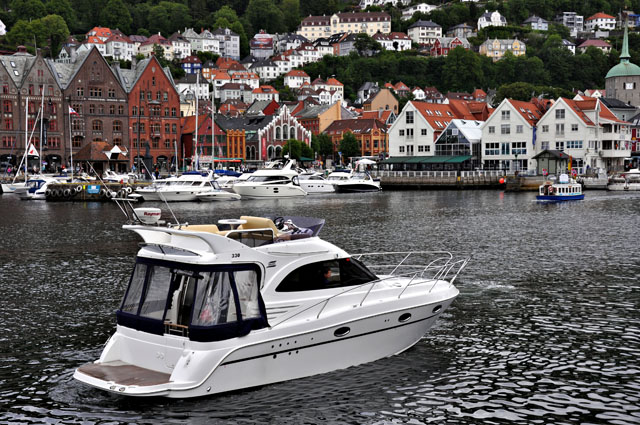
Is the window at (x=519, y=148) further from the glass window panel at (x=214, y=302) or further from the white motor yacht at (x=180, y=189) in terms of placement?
the glass window panel at (x=214, y=302)

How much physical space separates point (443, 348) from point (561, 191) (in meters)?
59.3

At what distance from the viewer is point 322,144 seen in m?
160

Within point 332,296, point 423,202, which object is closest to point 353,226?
point 423,202

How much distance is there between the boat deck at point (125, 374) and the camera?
558 inches

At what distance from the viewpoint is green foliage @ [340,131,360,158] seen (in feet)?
506

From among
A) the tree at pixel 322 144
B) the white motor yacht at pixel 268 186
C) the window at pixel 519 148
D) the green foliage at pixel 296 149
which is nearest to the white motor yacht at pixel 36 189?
the white motor yacht at pixel 268 186

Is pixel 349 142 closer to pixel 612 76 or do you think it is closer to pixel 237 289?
pixel 612 76

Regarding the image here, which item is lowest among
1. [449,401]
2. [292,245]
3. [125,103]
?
[449,401]

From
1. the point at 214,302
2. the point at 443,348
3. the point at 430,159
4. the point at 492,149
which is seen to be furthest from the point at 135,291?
the point at 492,149

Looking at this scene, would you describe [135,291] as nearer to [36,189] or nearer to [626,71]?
[36,189]

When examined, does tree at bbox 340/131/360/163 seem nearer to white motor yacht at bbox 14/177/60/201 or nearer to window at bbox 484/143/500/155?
window at bbox 484/143/500/155

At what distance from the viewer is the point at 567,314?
2169 cm

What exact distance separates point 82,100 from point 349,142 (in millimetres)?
56880

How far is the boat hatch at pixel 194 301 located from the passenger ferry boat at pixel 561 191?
2429 inches
